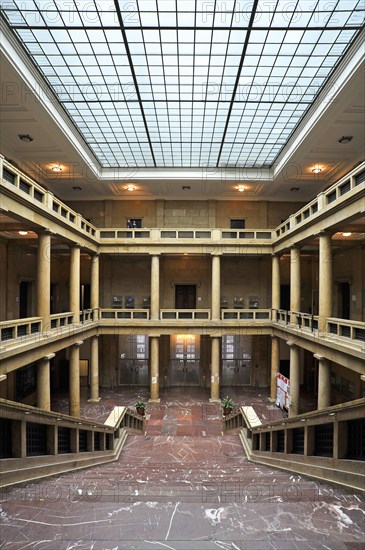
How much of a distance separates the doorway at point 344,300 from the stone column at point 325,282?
679cm

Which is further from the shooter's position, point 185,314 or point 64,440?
point 185,314

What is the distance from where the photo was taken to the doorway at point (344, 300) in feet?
65.2

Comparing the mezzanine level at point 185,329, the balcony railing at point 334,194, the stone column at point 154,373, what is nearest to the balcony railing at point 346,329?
the mezzanine level at point 185,329

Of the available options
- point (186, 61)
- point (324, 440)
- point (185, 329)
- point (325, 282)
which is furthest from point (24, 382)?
point (186, 61)

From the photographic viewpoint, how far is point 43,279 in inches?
530

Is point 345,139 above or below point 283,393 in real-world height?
above

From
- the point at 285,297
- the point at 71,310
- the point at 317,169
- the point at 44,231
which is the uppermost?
the point at 317,169

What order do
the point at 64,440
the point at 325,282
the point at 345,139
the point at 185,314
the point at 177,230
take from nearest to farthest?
the point at 64,440, the point at 325,282, the point at 345,139, the point at 177,230, the point at 185,314

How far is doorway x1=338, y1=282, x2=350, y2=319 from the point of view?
1986 centimetres

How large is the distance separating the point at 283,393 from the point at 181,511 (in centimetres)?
1285

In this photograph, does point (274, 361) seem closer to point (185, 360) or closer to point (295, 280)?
point (295, 280)

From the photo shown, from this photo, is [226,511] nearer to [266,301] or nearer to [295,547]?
[295,547]

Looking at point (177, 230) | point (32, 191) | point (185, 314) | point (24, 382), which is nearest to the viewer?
point (32, 191)

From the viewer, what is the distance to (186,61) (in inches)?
471
